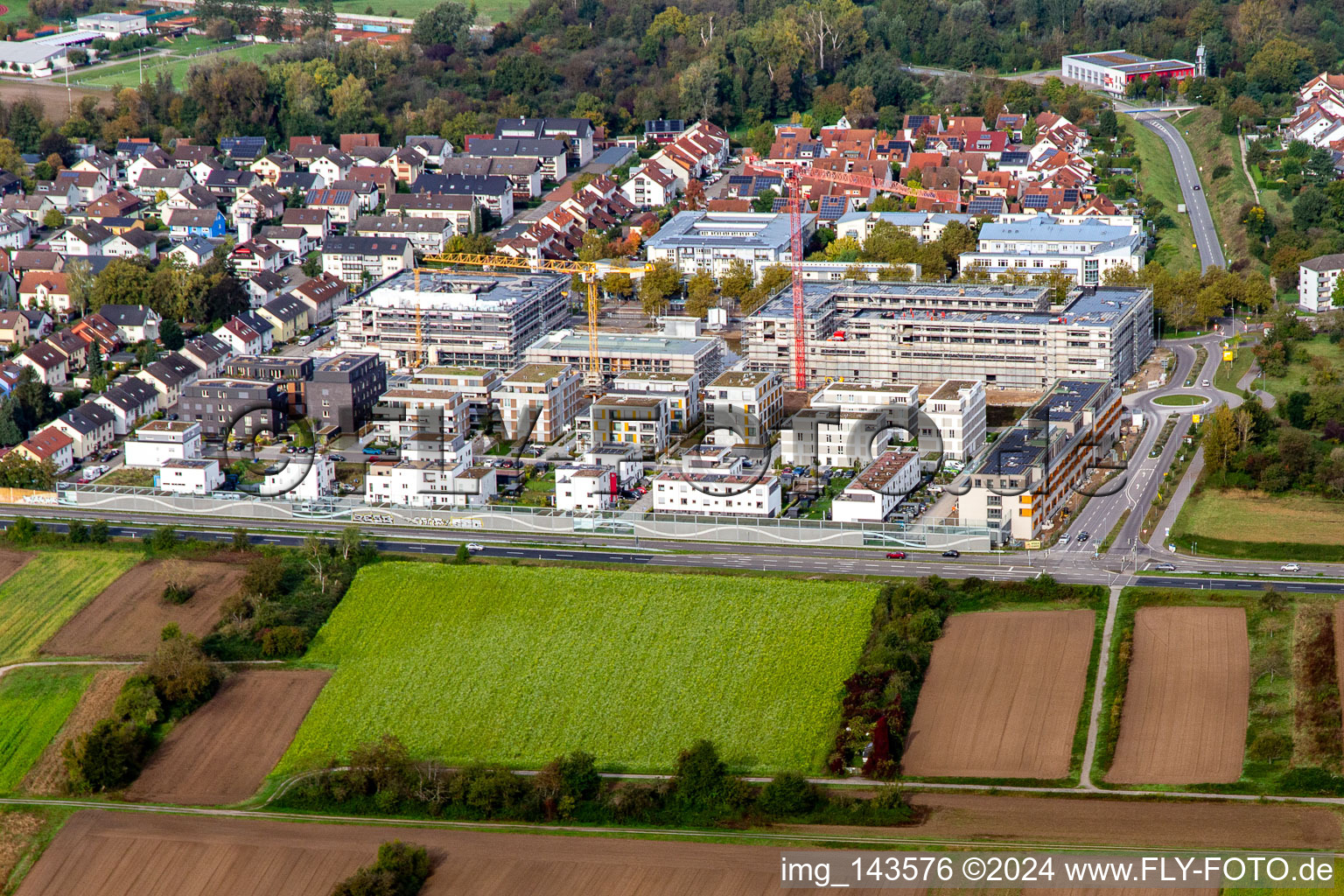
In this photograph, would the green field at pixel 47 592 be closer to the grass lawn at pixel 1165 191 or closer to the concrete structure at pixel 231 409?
the concrete structure at pixel 231 409

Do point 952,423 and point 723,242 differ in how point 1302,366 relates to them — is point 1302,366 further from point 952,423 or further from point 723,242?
point 723,242

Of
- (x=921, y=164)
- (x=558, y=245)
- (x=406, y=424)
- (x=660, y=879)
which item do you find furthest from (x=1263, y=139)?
(x=660, y=879)

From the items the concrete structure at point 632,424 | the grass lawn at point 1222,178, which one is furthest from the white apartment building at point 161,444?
the grass lawn at point 1222,178

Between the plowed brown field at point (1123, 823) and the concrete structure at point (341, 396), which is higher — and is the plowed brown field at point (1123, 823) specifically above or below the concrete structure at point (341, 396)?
below

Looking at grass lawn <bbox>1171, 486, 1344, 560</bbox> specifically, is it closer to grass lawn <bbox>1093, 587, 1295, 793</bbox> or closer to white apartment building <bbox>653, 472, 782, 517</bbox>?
grass lawn <bbox>1093, 587, 1295, 793</bbox>

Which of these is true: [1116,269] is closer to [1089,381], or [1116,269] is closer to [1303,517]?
[1089,381]

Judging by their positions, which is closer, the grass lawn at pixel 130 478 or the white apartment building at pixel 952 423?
the white apartment building at pixel 952 423
